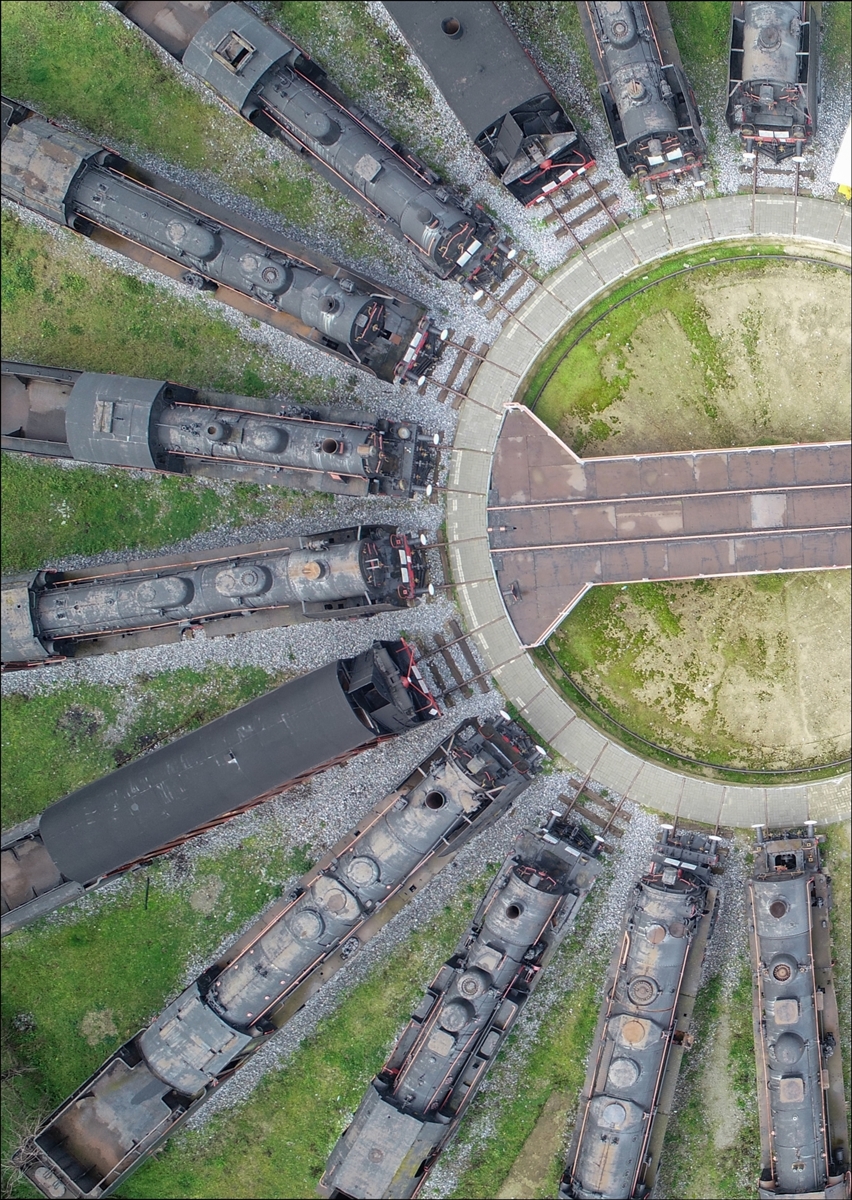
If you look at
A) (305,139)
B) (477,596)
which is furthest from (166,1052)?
(305,139)

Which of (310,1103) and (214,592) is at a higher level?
(214,592)

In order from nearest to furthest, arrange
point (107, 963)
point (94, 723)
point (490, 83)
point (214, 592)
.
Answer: point (214, 592) → point (490, 83) → point (107, 963) → point (94, 723)

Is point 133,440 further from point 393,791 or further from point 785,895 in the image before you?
point 785,895

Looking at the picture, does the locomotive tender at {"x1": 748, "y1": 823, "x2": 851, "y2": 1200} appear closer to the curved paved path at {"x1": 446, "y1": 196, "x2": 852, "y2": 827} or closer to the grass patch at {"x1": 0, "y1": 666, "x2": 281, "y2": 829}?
the curved paved path at {"x1": 446, "y1": 196, "x2": 852, "y2": 827}

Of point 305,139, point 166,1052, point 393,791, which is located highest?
point 305,139

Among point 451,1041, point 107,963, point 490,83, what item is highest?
point 490,83

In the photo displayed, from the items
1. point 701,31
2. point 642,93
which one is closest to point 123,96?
point 642,93

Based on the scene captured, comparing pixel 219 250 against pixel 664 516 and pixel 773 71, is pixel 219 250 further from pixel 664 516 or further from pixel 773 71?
pixel 773 71
